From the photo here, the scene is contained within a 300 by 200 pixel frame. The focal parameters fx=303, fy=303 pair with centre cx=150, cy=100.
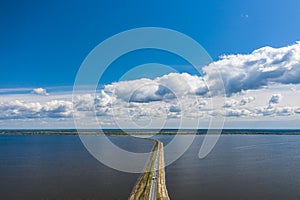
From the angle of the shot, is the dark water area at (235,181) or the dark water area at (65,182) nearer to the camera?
the dark water area at (235,181)

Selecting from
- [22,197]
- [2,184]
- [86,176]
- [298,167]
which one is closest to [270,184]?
[298,167]

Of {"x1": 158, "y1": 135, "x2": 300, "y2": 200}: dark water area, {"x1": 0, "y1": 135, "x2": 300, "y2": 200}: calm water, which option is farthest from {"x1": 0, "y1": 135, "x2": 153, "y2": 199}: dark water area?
{"x1": 158, "y1": 135, "x2": 300, "y2": 200}: dark water area

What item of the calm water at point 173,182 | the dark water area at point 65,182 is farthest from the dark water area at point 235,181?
the dark water area at point 65,182

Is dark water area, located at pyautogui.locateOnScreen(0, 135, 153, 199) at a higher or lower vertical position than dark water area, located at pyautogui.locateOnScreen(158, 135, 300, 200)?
higher

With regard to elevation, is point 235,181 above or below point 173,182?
below

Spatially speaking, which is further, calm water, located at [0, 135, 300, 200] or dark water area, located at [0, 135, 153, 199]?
dark water area, located at [0, 135, 153, 199]

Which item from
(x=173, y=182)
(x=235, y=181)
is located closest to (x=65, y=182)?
(x=173, y=182)

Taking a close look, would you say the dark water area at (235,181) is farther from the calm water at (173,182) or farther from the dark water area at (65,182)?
the dark water area at (65,182)

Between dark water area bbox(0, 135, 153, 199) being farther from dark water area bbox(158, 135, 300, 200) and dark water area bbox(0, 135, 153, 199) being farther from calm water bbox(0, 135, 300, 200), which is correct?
dark water area bbox(158, 135, 300, 200)

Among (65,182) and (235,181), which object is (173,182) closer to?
(235,181)

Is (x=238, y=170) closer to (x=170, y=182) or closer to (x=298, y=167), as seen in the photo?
(x=298, y=167)

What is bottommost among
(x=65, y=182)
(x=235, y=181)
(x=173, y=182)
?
(x=235, y=181)
